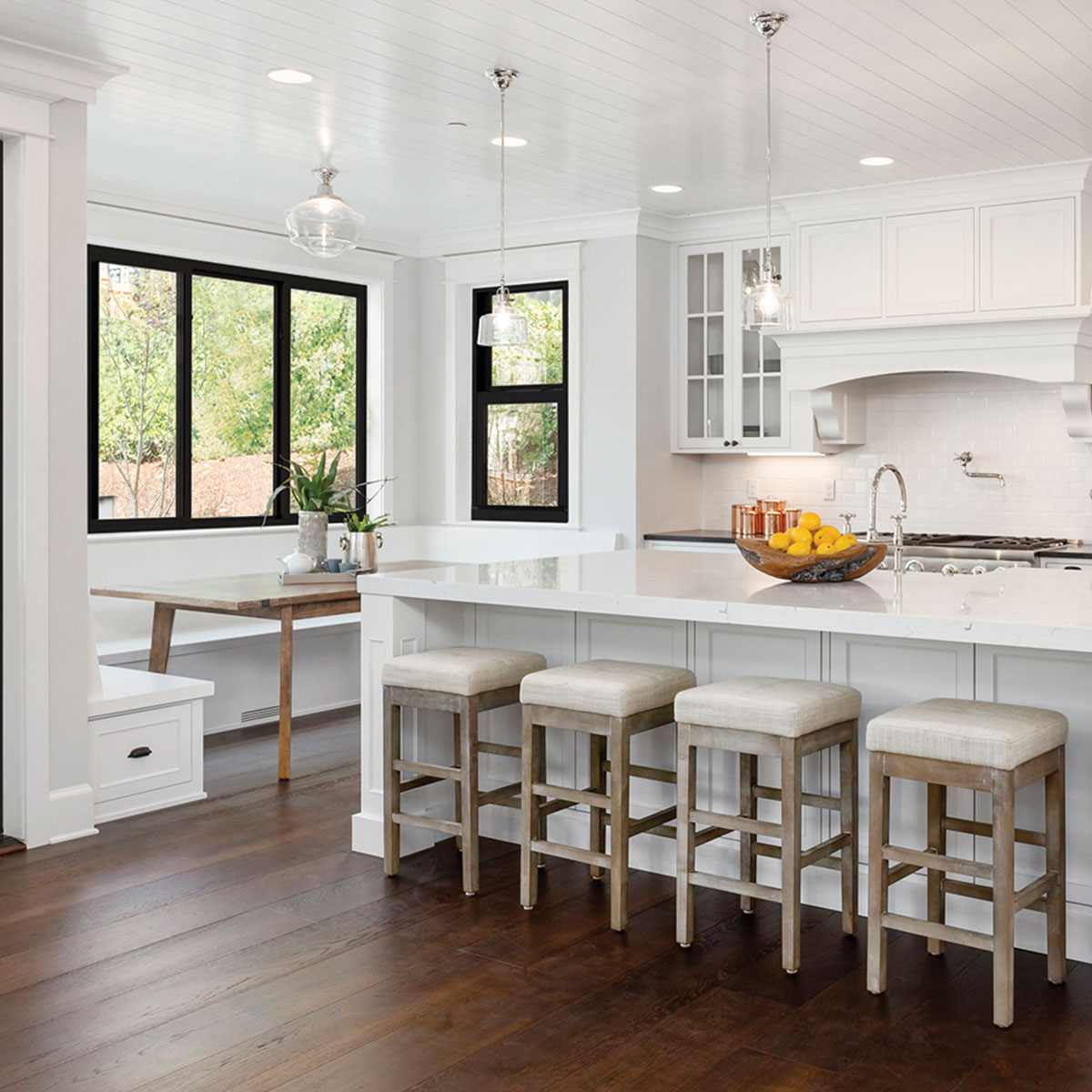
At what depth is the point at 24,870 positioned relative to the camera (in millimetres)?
3828

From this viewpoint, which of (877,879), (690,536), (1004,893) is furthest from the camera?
(690,536)

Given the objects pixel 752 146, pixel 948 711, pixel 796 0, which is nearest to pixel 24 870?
pixel 948 711

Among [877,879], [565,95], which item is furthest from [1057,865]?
[565,95]

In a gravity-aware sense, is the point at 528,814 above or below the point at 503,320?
below

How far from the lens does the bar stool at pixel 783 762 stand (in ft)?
9.82

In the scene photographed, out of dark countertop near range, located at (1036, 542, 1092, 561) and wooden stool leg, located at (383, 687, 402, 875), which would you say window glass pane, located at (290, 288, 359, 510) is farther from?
dark countertop near range, located at (1036, 542, 1092, 561)

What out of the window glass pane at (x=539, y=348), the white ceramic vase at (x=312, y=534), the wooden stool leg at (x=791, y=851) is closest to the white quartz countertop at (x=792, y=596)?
the wooden stool leg at (x=791, y=851)

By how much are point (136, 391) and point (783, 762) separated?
14.0ft

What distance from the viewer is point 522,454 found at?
7.14 meters

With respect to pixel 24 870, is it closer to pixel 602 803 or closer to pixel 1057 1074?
pixel 602 803

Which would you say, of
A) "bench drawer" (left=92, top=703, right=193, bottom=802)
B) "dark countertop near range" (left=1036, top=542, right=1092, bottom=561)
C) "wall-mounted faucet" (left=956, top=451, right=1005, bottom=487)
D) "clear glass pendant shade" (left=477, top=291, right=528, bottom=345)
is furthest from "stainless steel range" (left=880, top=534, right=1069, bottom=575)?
"bench drawer" (left=92, top=703, right=193, bottom=802)

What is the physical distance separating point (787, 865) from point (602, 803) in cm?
55

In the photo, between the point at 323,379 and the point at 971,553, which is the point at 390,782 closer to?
the point at 971,553

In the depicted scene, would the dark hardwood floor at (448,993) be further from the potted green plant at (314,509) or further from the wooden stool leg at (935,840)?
the potted green plant at (314,509)
